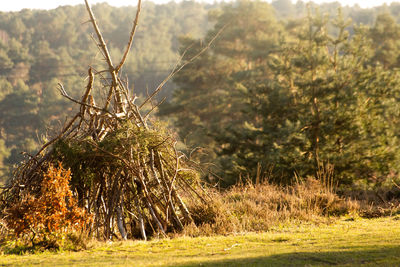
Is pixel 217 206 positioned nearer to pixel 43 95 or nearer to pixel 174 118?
pixel 174 118

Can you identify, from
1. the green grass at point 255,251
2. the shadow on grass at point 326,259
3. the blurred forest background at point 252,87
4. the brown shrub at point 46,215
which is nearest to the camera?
the shadow on grass at point 326,259

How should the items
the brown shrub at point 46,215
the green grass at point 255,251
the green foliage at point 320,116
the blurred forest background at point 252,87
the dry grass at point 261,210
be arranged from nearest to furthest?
the green grass at point 255,251
the brown shrub at point 46,215
the dry grass at point 261,210
the green foliage at point 320,116
the blurred forest background at point 252,87

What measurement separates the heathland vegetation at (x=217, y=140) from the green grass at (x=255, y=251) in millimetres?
568

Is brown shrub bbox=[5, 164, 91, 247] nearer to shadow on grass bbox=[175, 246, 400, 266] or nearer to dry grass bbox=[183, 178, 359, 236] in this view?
dry grass bbox=[183, 178, 359, 236]

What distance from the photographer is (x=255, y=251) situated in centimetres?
470

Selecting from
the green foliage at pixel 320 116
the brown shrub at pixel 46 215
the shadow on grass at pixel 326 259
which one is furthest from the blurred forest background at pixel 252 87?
the shadow on grass at pixel 326 259

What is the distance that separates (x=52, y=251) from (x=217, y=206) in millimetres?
2608

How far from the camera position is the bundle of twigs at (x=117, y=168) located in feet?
20.4

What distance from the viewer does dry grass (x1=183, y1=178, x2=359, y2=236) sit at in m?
6.54

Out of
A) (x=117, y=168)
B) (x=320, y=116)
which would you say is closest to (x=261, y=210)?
(x=117, y=168)

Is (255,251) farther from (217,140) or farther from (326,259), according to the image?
(217,140)

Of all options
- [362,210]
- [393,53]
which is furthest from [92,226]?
[393,53]

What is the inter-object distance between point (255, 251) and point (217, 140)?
15693 mm

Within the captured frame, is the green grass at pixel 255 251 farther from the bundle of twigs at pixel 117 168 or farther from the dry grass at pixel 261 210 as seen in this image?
Answer: the bundle of twigs at pixel 117 168
